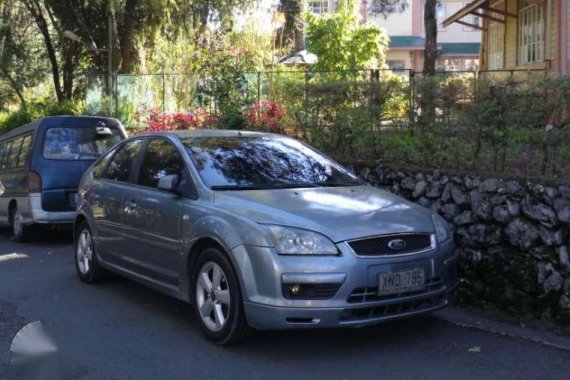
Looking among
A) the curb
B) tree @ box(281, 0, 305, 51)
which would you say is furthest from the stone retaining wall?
tree @ box(281, 0, 305, 51)

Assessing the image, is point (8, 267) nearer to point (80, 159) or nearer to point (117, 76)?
point (80, 159)

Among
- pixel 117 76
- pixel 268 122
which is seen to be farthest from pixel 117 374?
pixel 117 76

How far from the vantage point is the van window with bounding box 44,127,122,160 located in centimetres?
1029

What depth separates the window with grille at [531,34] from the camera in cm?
1689

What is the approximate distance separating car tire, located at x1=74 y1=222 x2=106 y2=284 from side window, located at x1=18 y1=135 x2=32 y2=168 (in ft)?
9.92

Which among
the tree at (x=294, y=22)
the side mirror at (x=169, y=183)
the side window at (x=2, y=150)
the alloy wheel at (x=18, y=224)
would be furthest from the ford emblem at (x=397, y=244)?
the tree at (x=294, y=22)

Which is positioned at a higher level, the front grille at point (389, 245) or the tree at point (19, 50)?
the tree at point (19, 50)

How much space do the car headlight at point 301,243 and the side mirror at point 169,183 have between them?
1263mm

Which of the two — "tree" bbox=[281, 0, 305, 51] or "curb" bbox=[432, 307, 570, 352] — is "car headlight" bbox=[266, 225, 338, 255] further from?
"tree" bbox=[281, 0, 305, 51]

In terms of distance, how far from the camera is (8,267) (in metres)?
8.77

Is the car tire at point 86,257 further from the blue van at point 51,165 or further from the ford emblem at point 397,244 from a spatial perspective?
the ford emblem at point 397,244

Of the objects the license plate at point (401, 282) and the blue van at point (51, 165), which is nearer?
the license plate at point (401, 282)

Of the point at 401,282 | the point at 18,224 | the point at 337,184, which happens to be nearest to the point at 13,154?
the point at 18,224

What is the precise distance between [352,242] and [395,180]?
9.60ft
